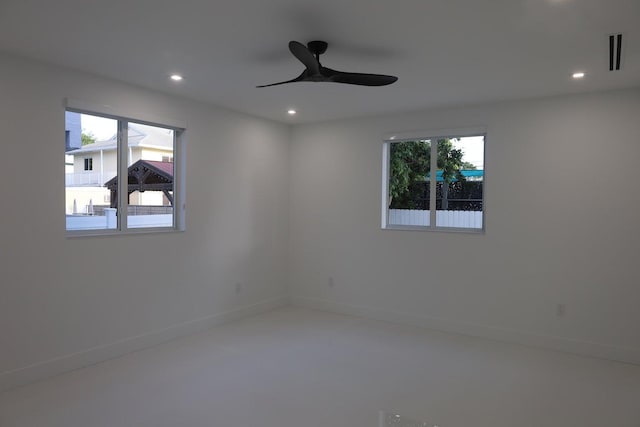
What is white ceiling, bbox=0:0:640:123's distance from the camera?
7.58 feet

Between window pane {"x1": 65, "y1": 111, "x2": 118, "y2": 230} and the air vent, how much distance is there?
12.9 ft

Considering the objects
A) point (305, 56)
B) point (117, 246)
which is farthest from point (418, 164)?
point (117, 246)

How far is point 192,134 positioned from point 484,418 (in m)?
3.63

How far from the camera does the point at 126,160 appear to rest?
3922 mm

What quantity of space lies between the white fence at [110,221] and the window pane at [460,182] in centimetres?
299

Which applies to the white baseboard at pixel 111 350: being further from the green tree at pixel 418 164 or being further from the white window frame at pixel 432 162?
the green tree at pixel 418 164

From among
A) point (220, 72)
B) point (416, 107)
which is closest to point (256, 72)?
point (220, 72)

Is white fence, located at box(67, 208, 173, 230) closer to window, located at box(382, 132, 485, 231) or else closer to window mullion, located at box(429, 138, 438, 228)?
window, located at box(382, 132, 485, 231)

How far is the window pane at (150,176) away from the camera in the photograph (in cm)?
400

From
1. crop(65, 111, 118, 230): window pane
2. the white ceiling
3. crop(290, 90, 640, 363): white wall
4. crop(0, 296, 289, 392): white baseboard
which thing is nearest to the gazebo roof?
crop(65, 111, 118, 230): window pane

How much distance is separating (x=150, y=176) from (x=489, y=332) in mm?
3799

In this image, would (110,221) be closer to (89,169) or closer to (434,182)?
(89,169)

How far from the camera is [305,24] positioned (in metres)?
2.52

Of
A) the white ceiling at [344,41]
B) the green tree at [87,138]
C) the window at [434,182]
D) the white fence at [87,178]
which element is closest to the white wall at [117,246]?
the white fence at [87,178]
